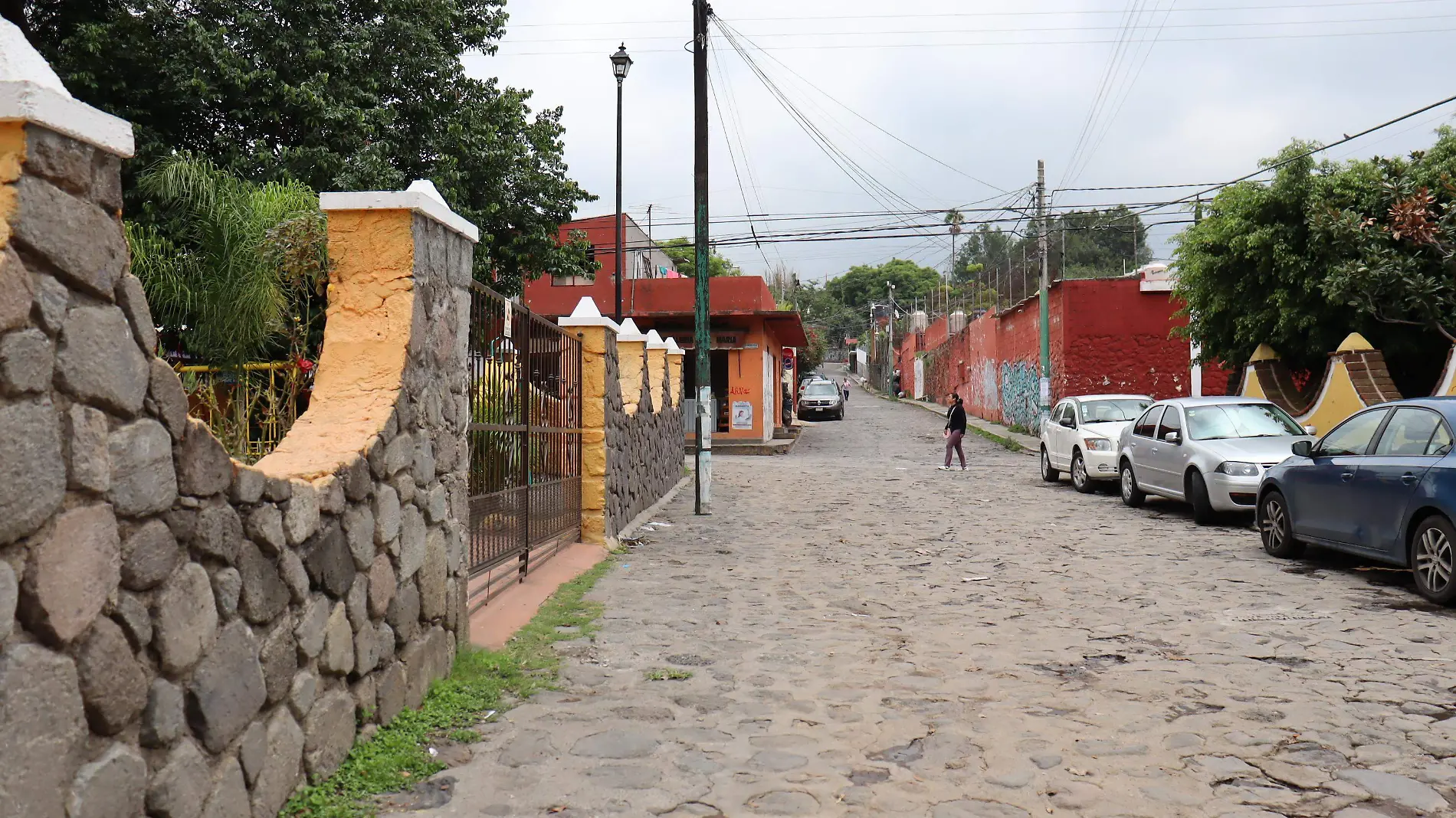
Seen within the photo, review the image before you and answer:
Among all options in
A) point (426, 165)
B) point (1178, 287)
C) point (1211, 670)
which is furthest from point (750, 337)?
point (1211, 670)

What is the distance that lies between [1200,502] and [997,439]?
1924cm

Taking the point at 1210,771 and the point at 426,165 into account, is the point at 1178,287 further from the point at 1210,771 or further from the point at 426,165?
the point at 1210,771

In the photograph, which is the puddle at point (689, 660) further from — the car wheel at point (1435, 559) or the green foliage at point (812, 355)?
the green foliage at point (812, 355)

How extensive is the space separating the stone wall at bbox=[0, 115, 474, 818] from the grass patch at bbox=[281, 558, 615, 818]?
0.33 ft

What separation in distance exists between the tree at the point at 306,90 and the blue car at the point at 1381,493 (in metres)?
12.0

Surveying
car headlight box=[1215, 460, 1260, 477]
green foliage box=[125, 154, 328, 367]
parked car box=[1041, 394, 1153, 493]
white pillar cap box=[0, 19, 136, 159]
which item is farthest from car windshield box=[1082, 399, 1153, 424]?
white pillar cap box=[0, 19, 136, 159]

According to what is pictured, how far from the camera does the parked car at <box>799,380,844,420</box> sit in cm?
4600

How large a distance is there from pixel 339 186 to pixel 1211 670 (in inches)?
498

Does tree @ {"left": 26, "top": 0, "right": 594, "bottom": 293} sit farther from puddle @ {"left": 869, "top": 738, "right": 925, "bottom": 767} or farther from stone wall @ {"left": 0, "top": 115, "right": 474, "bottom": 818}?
puddle @ {"left": 869, "top": 738, "right": 925, "bottom": 767}

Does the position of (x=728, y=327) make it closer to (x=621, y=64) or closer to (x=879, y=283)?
(x=621, y=64)

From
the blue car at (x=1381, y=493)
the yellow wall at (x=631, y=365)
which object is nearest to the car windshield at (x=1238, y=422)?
the blue car at (x=1381, y=493)

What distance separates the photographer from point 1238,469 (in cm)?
1243

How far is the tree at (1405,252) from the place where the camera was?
53.1 feet

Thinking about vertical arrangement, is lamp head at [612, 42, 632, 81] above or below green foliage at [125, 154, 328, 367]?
above
